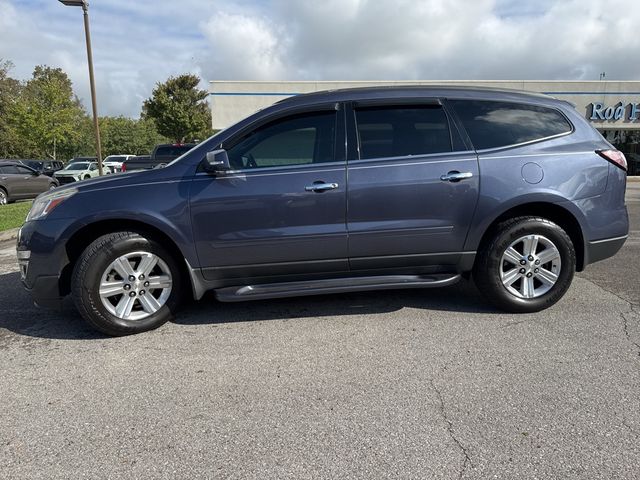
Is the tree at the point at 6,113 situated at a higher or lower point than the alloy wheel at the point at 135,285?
higher

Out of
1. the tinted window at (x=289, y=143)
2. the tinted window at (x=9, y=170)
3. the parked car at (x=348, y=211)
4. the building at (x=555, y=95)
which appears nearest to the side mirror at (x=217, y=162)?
the parked car at (x=348, y=211)

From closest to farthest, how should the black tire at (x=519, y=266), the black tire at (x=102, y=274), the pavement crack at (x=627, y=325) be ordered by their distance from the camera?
1. the pavement crack at (x=627, y=325)
2. the black tire at (x=102, y=274)
3. the black tire at (x=519, y=266)

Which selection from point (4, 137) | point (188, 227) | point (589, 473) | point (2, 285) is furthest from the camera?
point (4, 137)

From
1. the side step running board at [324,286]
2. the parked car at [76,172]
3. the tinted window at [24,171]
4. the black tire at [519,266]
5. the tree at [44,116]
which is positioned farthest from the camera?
→ the tree at [44,116]

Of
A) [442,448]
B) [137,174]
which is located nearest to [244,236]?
[137,174]

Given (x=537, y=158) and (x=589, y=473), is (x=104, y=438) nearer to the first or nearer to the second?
(x=589, y=473)

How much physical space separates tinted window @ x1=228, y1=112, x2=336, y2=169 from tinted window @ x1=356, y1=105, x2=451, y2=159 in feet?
0.96

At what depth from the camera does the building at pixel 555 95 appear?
65.8 feet

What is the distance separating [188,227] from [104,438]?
1.68 m

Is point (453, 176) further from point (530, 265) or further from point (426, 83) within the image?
point (426, 83)

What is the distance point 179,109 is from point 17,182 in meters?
24.6

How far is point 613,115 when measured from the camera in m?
21.6

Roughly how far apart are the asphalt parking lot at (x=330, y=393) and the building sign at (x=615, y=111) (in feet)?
69.5

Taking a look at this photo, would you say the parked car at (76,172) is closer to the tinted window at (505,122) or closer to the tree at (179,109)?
the tree at (179,109)
